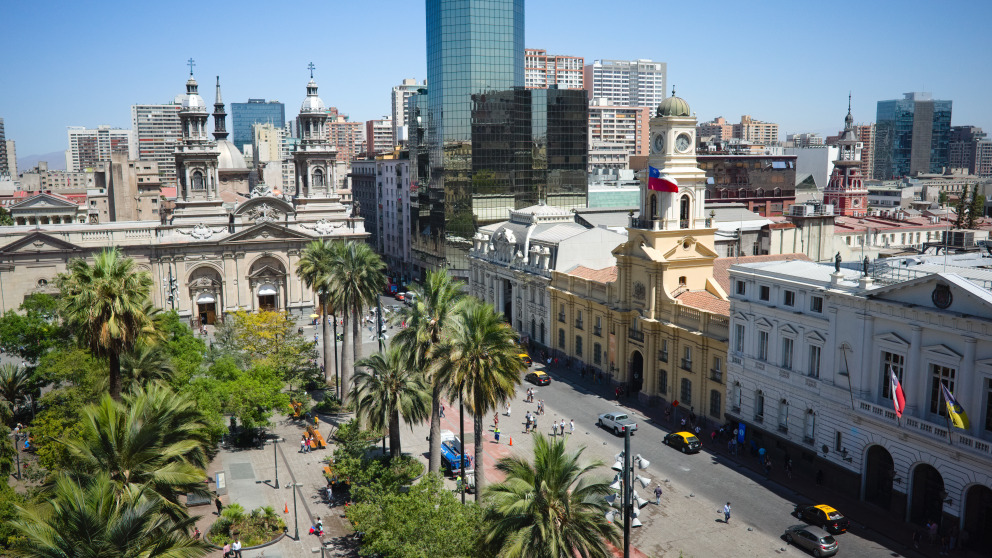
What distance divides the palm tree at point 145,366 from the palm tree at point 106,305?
5810 mm

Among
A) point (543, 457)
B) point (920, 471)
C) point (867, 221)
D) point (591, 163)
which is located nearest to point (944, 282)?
point (920, 471)

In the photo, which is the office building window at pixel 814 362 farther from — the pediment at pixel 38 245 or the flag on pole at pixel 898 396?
the pediment at pixel 38 245

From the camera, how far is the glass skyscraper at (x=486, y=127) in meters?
100

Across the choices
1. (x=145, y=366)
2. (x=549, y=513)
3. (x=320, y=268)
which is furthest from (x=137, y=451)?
(x=320, y=268)

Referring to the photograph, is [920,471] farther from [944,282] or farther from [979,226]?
[979,226]

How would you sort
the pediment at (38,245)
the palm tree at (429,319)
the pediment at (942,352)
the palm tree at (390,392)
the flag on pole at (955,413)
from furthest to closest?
the pediment at (38,245), the palm tree at (390,392), the palm tree at (429,319), the pediment at (942,352), the flag on pole at (955,413)

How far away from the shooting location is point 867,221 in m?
93.4

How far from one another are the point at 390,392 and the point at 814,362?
24182 millimetres

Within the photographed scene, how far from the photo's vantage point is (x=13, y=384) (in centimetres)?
5003

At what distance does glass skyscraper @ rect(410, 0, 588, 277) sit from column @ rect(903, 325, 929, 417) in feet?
224

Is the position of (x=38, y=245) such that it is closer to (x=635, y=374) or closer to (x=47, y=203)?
(x=47, y=203)

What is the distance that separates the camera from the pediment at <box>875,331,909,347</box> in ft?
122

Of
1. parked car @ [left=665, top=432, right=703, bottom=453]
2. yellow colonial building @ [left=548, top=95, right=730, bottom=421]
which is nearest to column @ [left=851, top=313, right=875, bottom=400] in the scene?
yellow colonial building @ [left=548, top=95, right=730, bottom=421]

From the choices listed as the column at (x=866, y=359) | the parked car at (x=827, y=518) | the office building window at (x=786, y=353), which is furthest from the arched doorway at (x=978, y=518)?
the office building window at (x=786, y=353)
